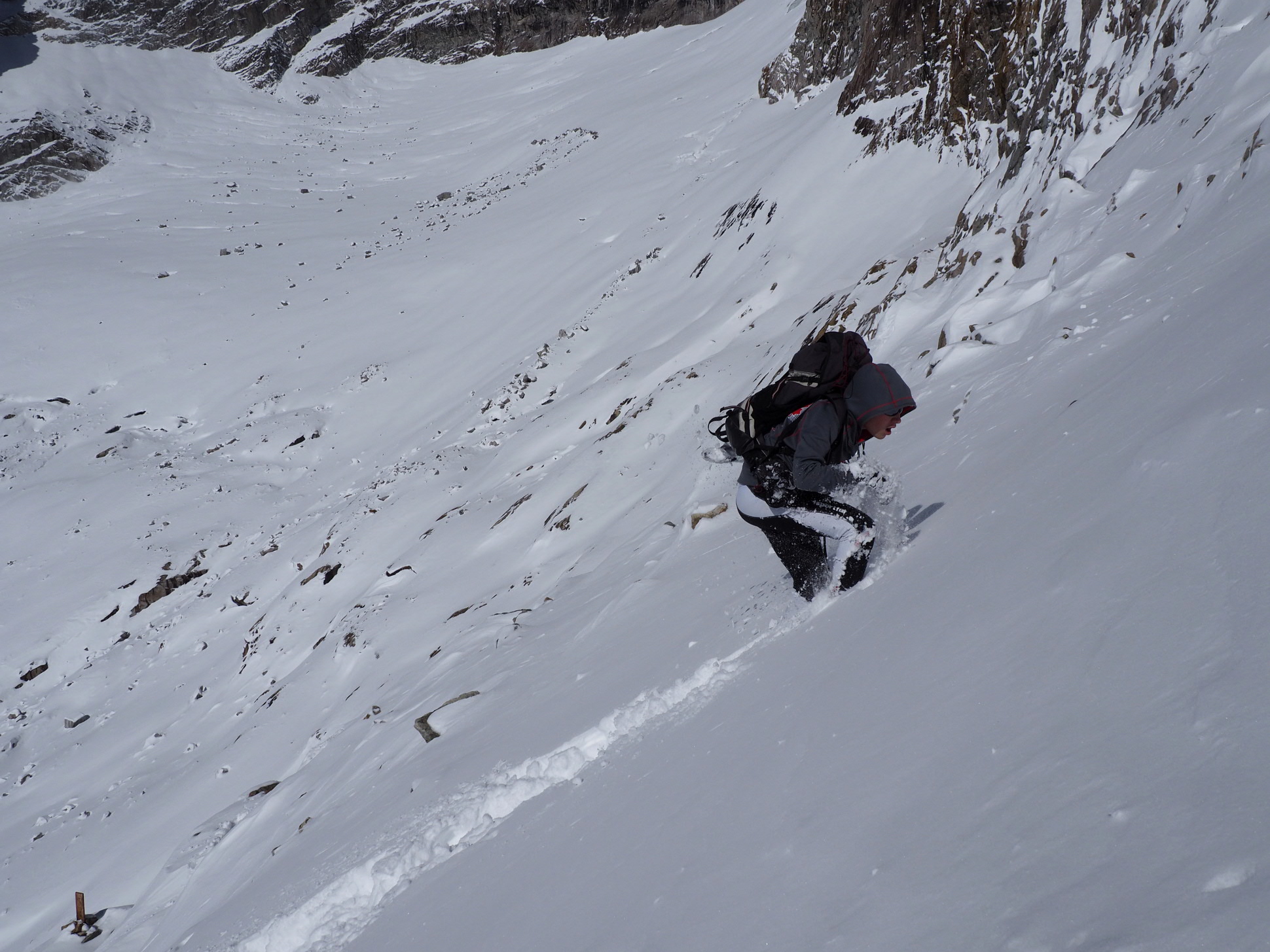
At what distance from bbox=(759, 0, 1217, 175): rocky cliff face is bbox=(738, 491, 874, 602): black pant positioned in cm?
642

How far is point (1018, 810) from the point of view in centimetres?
207

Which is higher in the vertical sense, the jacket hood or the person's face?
the jacket hood

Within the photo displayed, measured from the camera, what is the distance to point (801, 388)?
15.8ft

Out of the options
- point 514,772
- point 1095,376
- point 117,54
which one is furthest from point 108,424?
point 117,54

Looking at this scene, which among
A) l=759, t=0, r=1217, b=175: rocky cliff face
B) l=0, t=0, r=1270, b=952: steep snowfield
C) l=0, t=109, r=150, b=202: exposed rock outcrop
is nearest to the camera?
l=0, t=0, r=1270, b=952: steep snowfield

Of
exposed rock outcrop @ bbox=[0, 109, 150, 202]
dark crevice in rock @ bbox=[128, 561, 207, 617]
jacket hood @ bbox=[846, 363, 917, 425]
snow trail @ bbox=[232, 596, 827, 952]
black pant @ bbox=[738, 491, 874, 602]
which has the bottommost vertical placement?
dark crevice in rock @ bbox=[128, 561, 207, 617]

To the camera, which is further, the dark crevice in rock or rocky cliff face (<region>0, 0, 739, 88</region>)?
rocky cliff face (<region>0, 0, 739, 88</region>)

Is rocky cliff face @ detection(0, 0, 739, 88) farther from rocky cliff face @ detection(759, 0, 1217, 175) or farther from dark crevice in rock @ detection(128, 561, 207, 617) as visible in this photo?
dark crevice in rock @ detection(128, 561, 207, 617)

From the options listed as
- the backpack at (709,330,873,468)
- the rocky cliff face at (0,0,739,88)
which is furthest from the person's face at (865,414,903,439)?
the rocky cliff face at (0,0,739,88)

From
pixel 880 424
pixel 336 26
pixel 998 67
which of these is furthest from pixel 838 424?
pixel 336 26

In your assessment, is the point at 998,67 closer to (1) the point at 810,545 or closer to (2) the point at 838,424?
(2) the point at 838,424

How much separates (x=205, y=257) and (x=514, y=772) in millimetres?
39961

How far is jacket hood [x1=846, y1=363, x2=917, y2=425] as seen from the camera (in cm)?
480

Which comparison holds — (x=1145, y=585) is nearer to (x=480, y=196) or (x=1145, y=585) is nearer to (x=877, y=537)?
(x=877, y=537)
